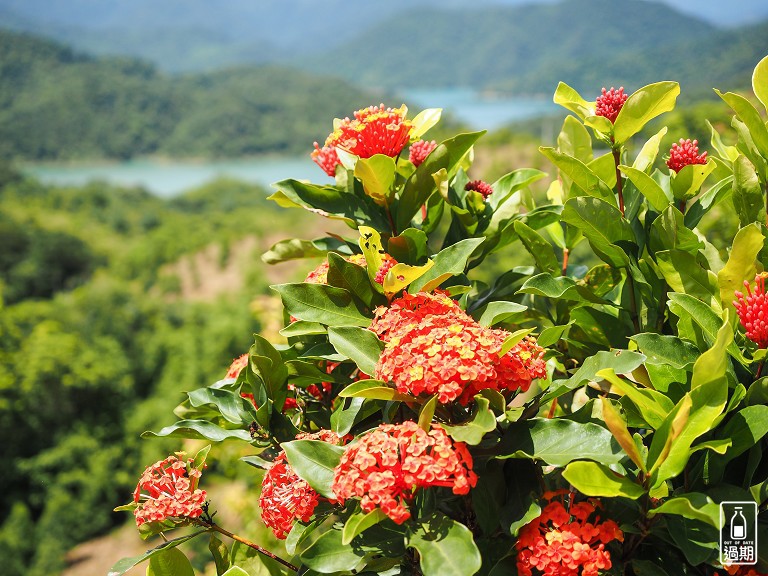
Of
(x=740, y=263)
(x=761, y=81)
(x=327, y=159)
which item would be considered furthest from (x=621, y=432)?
(x=327, y=159)

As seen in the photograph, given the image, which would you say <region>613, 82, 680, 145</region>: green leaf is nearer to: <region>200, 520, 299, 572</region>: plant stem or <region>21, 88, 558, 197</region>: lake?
<region>200, 520, 299, 572</region>: plant stem

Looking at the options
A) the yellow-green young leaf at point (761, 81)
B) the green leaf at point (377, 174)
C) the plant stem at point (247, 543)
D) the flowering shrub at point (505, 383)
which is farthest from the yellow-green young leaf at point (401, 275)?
the yellow-green young leaf at point (761, 81)

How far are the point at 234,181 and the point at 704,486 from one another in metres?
51.4

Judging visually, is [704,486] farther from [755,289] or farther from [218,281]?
[218,281]

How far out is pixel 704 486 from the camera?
2.67 feet

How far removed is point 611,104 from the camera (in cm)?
101

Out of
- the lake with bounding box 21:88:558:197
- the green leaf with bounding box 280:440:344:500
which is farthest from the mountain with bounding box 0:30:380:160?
the green leaf with bounding box 280:440:344:500

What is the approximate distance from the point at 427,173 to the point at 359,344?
13.1 inches

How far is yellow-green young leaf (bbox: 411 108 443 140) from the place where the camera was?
118 centimetres

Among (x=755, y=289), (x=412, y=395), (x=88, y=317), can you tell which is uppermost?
(x=755, y=289)

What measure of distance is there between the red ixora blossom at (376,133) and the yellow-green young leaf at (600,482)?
612 millimetres

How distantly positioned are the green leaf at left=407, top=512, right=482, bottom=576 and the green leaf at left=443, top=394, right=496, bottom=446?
11cm

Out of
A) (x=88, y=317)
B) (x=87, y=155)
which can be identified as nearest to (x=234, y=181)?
(x=87, y=155)

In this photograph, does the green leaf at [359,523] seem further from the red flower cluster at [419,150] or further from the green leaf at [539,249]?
the red flower cluster at [419,150]
